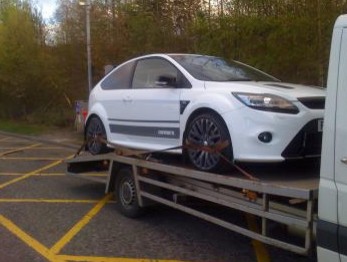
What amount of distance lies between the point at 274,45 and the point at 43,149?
7747 mm

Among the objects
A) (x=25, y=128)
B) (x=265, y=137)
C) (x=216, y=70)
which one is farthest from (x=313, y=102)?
(x=25, y=128)

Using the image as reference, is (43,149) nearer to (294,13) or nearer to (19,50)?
(294,13)

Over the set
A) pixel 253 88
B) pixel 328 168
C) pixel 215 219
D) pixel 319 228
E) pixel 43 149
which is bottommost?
pixel 43 149

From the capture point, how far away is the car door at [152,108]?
6551 mm

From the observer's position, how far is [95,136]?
27.4ft

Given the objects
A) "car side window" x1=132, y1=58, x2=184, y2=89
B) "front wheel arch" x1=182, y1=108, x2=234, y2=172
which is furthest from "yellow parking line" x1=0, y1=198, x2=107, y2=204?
"front wheel arch" x1=182, y1=108, x2=234, y2=172

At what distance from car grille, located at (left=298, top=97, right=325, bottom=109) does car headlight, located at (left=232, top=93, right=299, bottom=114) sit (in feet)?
0.39

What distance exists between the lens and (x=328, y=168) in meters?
3.99

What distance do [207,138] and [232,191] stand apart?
27.2 inches

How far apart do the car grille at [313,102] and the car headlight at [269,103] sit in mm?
119

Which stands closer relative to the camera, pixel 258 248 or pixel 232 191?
pixel 232 191

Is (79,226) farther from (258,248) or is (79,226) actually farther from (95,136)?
(258,248)

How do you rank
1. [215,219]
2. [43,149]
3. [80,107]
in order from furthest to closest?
[80,107] → [43,149] → [215,219]

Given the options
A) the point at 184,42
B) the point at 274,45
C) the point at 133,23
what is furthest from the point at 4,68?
the point at 274,45
